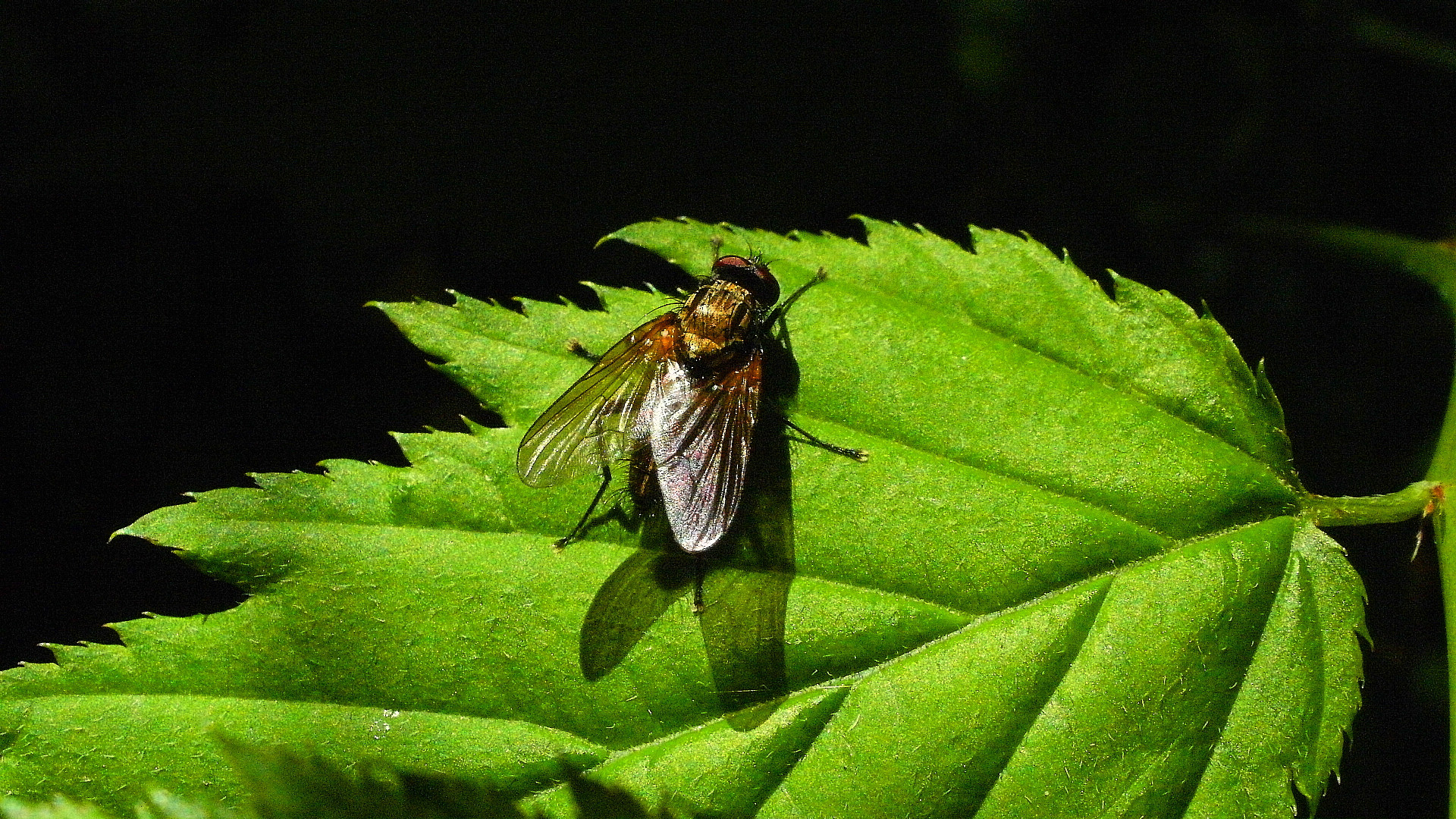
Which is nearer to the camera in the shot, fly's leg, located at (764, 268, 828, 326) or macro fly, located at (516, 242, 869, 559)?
macro fly, located at (516, 242, 869, 559)

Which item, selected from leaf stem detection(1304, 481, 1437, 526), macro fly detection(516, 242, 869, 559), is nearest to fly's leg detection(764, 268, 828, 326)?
macro fly detection(516, 242, 869, 559)

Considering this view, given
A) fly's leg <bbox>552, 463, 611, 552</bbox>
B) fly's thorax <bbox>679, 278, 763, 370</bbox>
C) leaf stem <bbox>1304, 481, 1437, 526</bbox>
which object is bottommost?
leaf stem <bbox>1304, 481, 1437, 526</bbox>

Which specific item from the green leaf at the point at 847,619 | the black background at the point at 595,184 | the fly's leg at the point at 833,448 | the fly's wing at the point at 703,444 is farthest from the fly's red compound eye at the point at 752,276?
the black background at the point at 595,184

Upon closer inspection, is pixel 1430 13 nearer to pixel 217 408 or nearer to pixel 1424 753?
pixel 1424 753

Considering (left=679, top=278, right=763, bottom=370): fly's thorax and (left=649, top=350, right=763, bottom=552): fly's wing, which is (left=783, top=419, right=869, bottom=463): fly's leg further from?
(left=679, top=278, right=763, bottom=370): fly's thorax

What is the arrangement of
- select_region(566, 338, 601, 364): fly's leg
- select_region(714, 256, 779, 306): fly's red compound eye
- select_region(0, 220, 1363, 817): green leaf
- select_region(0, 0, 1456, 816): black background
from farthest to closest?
select_region(0, 0, 1456, 816): black background → select_region(714, 256, 779, 306): fly's red compound eye → select_region(566, 338, 601, 364): fly's leg → select_region(0, 220, 1363, 817): green leaf

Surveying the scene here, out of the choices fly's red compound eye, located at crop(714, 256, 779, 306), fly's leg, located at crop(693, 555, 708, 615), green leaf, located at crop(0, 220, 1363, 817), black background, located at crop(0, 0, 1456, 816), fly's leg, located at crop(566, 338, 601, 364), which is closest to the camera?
green leaf, located at crop(0, 220, 1363, 817)
